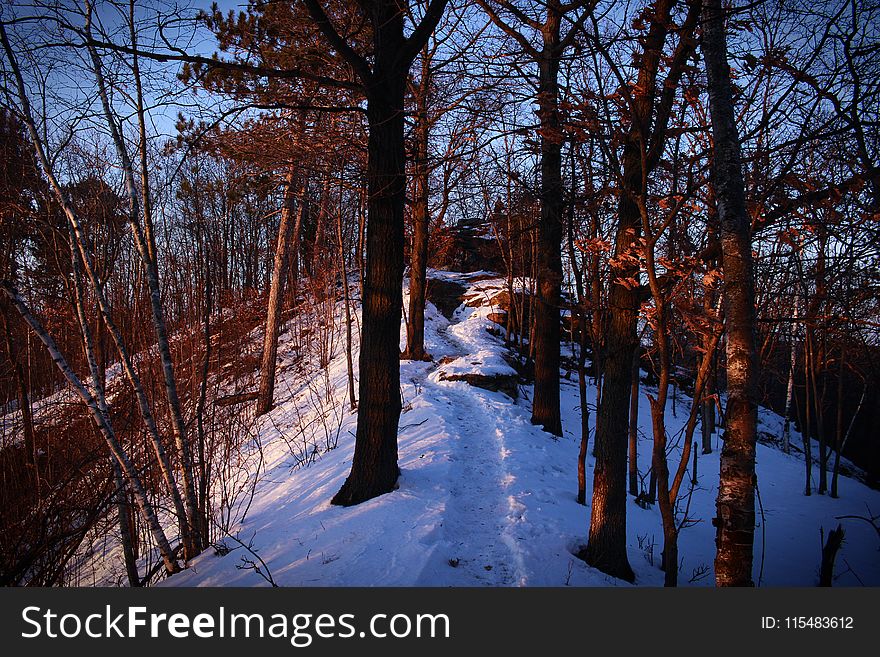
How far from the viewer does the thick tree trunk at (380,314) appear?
4422 millimetres

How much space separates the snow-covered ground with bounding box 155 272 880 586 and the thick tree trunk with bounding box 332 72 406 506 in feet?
1.09

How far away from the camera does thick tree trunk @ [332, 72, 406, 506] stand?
14.5ft

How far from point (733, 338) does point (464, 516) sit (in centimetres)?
327

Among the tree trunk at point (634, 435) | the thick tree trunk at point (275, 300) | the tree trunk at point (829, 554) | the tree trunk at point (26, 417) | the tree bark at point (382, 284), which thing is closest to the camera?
the tree trunk at point (829, 554)

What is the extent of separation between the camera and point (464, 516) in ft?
14.9

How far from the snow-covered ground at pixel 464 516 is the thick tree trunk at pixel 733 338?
4.45 ft

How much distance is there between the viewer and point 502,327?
17.5 m

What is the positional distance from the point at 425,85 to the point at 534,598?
602 centimetres

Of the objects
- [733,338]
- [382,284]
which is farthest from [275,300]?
[733,338]

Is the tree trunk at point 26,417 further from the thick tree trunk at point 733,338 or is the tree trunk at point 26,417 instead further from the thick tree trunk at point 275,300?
the thick tree trunk at point 733,338

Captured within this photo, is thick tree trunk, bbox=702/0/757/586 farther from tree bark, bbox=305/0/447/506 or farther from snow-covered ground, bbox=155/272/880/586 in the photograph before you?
tree bark, bbox=305/0/447/506

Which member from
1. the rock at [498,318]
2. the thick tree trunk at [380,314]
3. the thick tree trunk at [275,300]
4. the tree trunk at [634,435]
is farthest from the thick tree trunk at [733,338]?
the rock at [498,318]

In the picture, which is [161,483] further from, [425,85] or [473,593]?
[425,85]

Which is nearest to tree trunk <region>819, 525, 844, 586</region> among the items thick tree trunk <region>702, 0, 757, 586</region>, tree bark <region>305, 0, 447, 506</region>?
thick tree trunk <region>702, 0, 757, 586</region>
